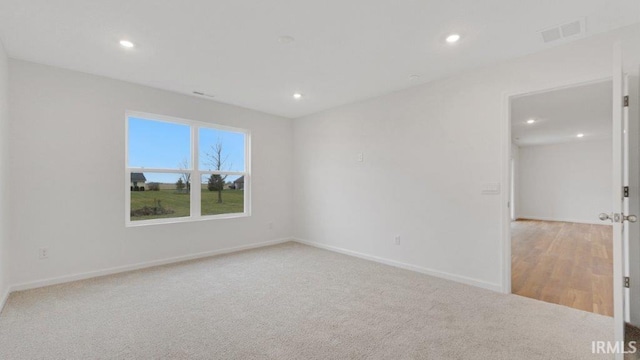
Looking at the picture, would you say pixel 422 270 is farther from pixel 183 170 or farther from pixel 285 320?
pixel 183 170

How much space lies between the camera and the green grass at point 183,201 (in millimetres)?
3943

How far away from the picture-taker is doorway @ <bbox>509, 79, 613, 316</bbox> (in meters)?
3.20

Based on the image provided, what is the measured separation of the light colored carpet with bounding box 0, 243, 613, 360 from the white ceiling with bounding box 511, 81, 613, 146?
2.54 m

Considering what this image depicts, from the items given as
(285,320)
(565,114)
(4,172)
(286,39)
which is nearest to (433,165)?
(286,39)

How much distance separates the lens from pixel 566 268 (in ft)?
12.6

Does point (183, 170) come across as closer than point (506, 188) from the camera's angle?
No

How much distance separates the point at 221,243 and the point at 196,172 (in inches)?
47.8

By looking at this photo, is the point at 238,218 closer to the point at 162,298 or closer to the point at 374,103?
the point at 162,298

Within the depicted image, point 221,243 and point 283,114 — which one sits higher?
point 283,114

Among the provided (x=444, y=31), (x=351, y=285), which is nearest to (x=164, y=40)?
(x=444, y=31)

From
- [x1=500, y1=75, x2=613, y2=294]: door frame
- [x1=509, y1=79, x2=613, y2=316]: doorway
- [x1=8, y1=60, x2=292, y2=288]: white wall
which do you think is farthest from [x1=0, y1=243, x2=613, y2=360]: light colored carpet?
[x1=509, y1=79, x2=613, y2=316]: doorway

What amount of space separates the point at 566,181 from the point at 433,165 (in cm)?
810

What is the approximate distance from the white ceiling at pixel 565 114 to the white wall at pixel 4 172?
18.8 feet

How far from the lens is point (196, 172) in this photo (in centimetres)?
443
